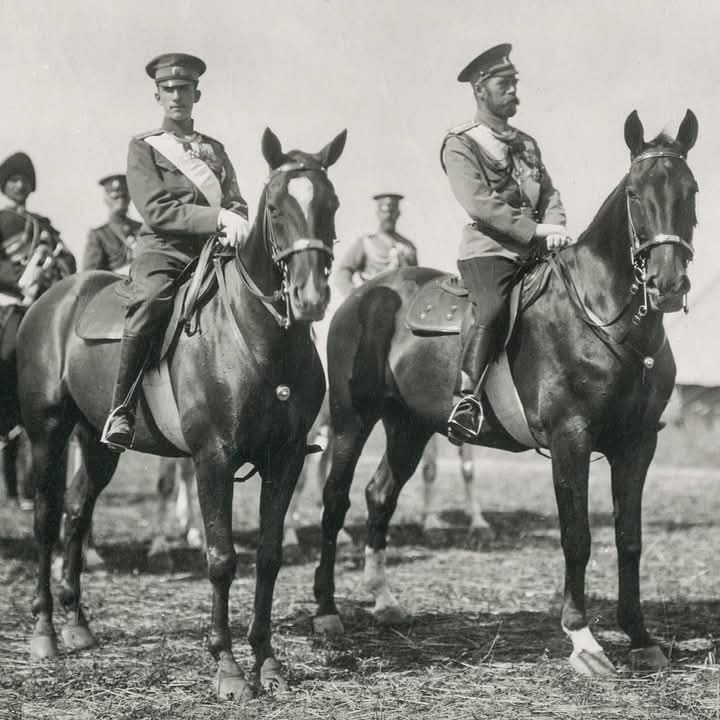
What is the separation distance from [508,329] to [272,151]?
206cm

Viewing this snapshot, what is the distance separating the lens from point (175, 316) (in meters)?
6.27

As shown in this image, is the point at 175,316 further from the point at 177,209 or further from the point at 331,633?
the point at 331,633

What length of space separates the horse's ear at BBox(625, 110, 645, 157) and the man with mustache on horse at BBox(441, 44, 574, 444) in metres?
0.82

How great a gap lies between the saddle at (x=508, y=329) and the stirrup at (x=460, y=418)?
141mm

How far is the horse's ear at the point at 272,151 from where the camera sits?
5609 mm

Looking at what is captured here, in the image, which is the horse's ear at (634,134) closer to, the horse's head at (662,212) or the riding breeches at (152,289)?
the horse's head at (662,212)

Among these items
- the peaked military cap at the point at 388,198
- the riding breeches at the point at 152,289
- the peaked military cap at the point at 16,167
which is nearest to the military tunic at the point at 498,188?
the riding breeches at the point at 152,289

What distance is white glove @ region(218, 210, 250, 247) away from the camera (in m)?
5.91

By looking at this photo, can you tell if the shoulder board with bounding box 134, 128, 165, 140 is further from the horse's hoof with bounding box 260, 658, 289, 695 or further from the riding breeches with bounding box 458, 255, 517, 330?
the horse's hoof with bounding box 260, 658, 289, 695

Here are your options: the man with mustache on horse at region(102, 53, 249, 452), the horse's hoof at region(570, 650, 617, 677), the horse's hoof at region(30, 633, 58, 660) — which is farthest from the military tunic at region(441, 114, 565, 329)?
the horse's hoof at region(30, 633, 58, 660)

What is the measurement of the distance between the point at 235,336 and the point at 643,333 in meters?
2.47

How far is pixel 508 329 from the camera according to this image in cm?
679

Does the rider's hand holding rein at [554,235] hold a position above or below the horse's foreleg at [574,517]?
above

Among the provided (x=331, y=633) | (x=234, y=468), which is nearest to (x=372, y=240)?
(x=331, y=633)
